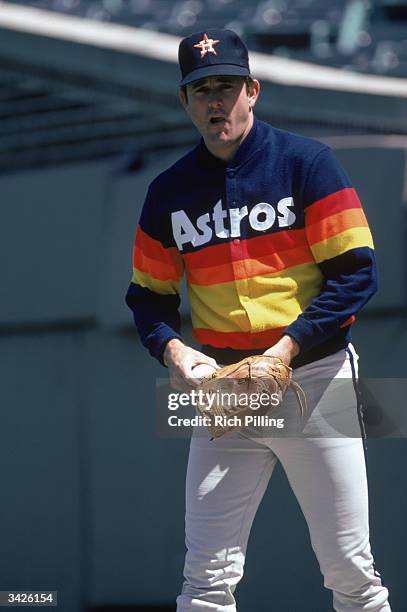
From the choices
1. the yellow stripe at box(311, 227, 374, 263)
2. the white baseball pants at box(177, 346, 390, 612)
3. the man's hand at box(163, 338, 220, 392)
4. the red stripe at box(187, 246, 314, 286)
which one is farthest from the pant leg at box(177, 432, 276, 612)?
the yellow stripe at box(311, 227, 374, 263)

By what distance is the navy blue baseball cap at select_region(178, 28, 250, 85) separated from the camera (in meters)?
2.54

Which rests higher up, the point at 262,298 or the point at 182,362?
the point at 262,298

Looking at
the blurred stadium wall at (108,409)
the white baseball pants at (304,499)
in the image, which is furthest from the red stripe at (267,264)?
the blurred stadium wall at (108,409)

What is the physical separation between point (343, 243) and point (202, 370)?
44cm

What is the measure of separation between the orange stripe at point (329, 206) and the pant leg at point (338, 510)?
1.49 feet

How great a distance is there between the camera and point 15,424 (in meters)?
3.96

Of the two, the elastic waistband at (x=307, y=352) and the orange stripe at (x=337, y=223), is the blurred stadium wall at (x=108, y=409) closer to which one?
the elastic waistband at (x=307, y=352)

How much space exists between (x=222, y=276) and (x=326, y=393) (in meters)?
0.38

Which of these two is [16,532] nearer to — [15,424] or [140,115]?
[15,424]

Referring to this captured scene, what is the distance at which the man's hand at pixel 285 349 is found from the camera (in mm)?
2508

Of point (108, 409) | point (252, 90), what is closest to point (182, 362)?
point (252, 90)

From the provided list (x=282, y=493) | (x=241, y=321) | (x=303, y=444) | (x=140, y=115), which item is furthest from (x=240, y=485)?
(x=140, y=115)

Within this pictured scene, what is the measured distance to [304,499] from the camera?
263cm

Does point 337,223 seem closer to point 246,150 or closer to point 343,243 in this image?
point 343,243
